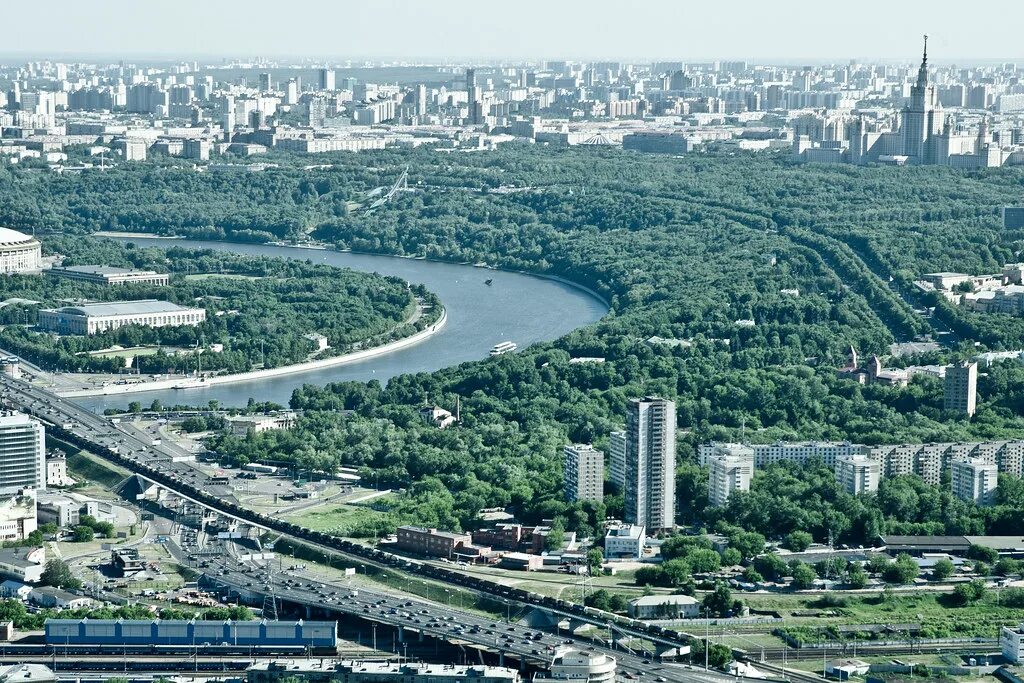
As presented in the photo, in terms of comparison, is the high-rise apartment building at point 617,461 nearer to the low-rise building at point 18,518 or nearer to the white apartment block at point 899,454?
the white apartment block at point 899,454

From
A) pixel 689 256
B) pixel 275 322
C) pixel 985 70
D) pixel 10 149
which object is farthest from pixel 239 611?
pixel 985 70

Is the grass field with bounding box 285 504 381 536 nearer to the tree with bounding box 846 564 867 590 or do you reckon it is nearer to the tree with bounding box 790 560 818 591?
the tree with bounding box 790 560 818 591

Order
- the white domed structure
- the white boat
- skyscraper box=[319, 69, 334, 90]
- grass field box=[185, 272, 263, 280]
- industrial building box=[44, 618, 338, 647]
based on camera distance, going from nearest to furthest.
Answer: industrial building box=[44, 618, 338, 647], the white boat, grass field box=[185, 272, 263, 280], the white domed structure, skyscraper box=[319, 69, 334, 90]

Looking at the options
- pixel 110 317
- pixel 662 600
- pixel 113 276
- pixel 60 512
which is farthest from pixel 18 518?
pixel 113 276

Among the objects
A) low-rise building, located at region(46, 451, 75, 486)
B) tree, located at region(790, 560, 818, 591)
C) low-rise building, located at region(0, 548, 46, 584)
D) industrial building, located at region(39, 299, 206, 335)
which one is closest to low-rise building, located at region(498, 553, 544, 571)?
tree, located at region(790, 560, 818, 591)

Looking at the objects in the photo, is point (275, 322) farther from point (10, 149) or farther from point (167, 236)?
point (10, 149)

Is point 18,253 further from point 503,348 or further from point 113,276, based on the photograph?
point 503,348
